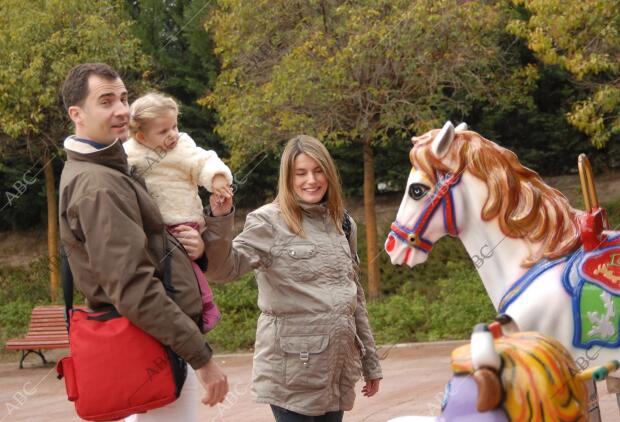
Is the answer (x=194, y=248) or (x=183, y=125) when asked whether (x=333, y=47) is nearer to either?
(x=183, y=125)

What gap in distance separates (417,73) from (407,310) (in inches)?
131

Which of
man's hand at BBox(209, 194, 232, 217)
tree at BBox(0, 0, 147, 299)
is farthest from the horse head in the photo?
tree at BBox(0, 0, 147, 299)

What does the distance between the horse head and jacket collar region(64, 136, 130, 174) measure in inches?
63.9

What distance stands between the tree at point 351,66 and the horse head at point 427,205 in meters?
8.04

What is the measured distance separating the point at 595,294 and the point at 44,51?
39.1ft

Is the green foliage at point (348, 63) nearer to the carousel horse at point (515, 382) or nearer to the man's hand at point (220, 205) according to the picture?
the man's hand at point (220, 205)

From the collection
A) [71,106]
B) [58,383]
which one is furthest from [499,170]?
[58,383]

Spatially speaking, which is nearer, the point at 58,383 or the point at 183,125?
the point at 58,383

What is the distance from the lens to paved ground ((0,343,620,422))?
7546mm

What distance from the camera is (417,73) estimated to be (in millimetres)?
13039

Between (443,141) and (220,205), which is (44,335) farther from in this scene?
(220,205)

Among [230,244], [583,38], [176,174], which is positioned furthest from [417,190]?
[583,38]

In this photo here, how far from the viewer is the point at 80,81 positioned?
291 cm

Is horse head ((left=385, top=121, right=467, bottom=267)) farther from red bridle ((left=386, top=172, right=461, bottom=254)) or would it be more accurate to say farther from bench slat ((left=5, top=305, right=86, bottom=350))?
bench slat ((left=5, top=305, right=86, bottom=350))
